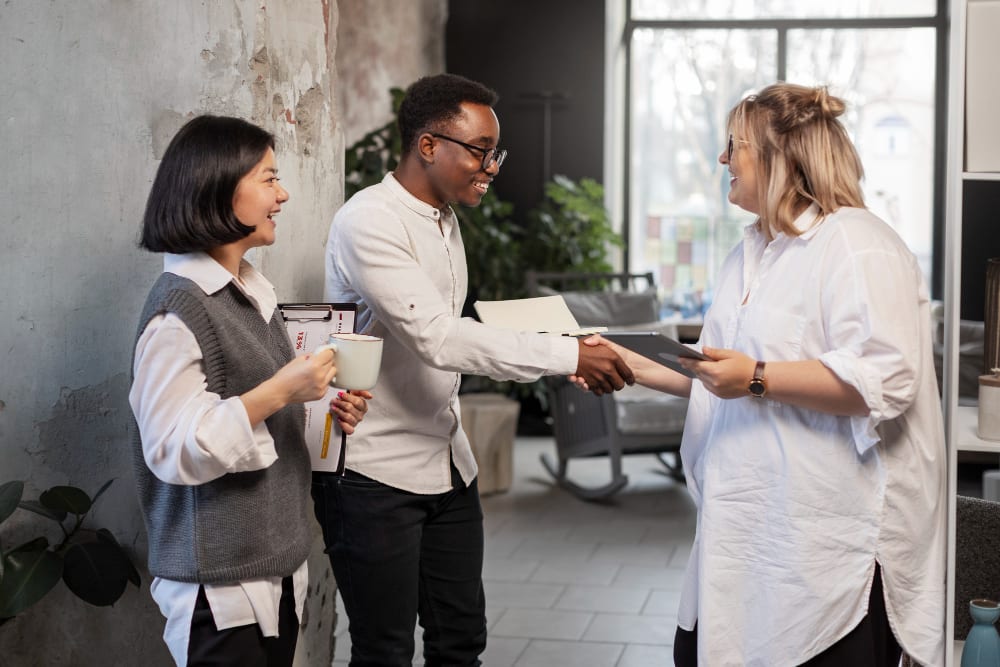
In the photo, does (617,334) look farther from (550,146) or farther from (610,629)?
(550,146)

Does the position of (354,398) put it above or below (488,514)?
above

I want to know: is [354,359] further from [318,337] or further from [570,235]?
[570,235]

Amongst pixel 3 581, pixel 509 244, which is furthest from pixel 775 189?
pixel 509 244

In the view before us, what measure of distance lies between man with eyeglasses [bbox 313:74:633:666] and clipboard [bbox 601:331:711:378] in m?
0.19

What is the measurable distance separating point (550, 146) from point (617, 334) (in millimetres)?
5775

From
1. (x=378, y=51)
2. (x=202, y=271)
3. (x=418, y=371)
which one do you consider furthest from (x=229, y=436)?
(x=378, y=51)

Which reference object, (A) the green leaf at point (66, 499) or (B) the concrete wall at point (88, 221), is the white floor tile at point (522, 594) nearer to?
(B) the concrete wall at point (88, 221)

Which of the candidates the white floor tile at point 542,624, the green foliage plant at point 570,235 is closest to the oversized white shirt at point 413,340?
the white floor tile at point 542,624

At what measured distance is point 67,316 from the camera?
2.10m

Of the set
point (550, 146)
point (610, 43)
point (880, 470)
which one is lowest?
point (880, 470)

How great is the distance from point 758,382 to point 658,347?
6.9 inches

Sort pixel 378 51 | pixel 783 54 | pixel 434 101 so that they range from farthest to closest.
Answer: pixel 783 54 < pixel 378 51 < pixel 434 101

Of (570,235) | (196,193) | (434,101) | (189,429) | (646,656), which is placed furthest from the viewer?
(570,235)

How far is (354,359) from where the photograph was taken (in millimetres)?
1621
